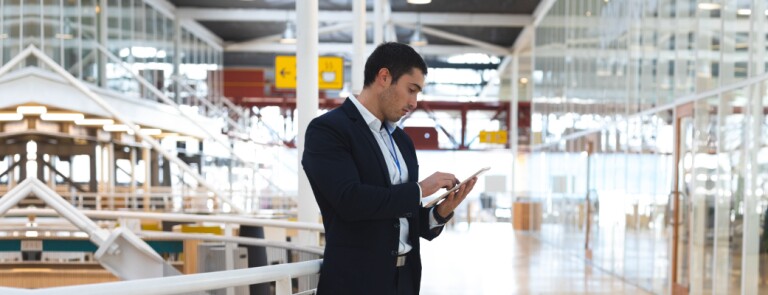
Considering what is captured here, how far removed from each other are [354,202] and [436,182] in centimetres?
26

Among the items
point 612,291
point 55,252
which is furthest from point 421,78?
point 612,291

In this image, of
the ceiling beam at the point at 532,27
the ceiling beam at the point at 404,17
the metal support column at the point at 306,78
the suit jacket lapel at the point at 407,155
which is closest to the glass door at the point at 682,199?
the metal support column at the point at 306,78

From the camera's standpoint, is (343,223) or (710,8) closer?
(343,223)

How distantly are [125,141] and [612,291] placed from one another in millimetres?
15767

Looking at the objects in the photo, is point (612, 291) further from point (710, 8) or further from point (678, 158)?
point (710, 8)

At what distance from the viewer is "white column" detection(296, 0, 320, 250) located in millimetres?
7414

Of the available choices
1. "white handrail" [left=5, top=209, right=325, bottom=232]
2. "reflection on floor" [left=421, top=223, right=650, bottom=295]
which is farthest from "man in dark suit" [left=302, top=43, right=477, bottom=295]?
"reflection on floor" [left=421, top=223, right=650, bottom=295]

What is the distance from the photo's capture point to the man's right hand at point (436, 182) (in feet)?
8.32

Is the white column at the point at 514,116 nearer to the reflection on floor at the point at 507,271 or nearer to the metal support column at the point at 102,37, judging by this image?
the reflection on floor at the point at 507,271

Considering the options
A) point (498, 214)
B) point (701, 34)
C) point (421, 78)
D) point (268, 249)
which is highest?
point (701, 34)

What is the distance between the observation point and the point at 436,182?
2.55 metres

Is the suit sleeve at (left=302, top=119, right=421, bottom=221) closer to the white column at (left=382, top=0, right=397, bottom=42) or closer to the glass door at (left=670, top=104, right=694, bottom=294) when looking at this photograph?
the glass door at (left=670, top=104, right=694, bottom=294)

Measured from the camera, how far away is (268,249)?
4.98m

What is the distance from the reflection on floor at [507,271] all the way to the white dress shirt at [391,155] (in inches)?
314
